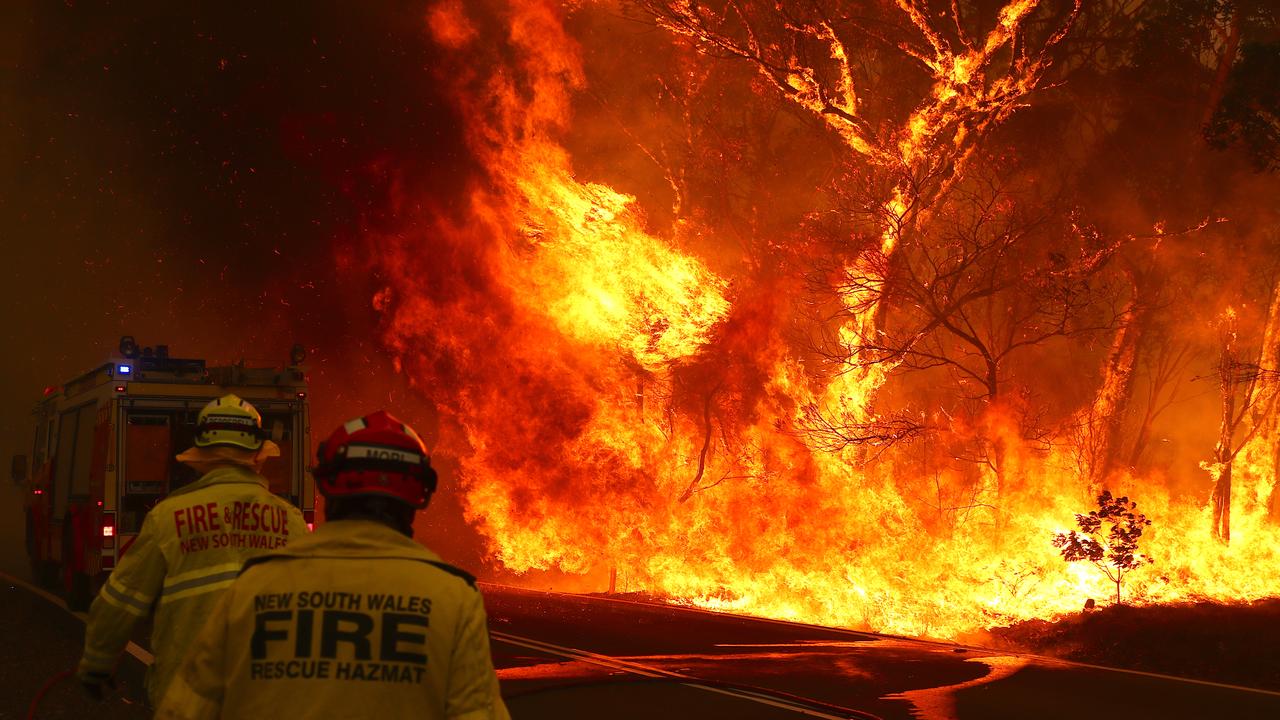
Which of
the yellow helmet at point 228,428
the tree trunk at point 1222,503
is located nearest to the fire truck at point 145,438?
the yellow helmet at point 228,428

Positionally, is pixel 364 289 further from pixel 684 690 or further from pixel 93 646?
pixel 93 646

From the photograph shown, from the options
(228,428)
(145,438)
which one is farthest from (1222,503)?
(228,428)

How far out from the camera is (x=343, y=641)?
288cm

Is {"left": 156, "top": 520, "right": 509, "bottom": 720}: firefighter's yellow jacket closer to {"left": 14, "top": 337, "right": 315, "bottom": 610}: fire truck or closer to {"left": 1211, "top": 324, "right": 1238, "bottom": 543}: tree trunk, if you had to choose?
{"left": 14, "top": 337, "right": 315, "bottom": 610}: fire truck

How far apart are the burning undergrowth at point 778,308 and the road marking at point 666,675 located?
6.49 m

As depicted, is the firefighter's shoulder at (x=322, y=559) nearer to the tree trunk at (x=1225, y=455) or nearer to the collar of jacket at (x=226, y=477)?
the collar of jacket at (x=226, y=477)

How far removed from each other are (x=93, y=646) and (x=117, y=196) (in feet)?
133

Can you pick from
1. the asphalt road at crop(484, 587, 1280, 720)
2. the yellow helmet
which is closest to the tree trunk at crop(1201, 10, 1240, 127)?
the asphalt road at crop(484, 587, 1280, 720)

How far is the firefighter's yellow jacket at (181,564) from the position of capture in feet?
14.4

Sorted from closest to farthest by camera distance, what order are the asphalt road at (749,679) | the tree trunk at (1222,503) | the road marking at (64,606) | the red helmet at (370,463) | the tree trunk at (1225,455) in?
the red helmet at (370,463) < the asphalt road at (749,679) < the road marking at (64,606) < the tree trunk at (1222,503) < the tree trunk at (1225,455)

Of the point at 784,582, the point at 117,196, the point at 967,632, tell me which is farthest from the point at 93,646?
the point at 117,196

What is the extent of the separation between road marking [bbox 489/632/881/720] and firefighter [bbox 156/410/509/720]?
6.40 metres

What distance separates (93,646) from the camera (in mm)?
4320

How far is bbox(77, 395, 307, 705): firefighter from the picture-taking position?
14.4ft
